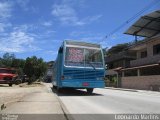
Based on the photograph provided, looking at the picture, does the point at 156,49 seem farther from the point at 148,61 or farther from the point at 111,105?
the point at 111,105

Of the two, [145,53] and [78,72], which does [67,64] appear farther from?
[145,53]

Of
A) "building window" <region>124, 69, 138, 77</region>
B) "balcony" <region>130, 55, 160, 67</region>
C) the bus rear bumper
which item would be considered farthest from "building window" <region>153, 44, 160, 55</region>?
the bus rear bumper

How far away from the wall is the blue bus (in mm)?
17840

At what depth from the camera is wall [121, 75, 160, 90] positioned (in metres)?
40.5

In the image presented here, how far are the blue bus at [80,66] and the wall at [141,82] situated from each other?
17.8m

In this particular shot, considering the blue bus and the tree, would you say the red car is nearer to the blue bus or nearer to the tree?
the blue bus

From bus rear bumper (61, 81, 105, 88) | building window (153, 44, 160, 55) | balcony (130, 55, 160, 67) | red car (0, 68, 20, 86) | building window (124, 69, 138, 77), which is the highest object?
building window (153, 44, 160, 55)

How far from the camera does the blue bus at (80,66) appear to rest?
22.7 m

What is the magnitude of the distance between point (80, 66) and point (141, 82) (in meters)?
23.4

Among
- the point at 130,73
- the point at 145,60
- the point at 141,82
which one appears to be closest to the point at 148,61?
the point at 145,60

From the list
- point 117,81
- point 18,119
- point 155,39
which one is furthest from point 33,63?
point 18,119

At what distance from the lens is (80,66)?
2292 cm

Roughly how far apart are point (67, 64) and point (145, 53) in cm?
3578

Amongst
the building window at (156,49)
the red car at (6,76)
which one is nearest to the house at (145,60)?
the building window at (156,49)
